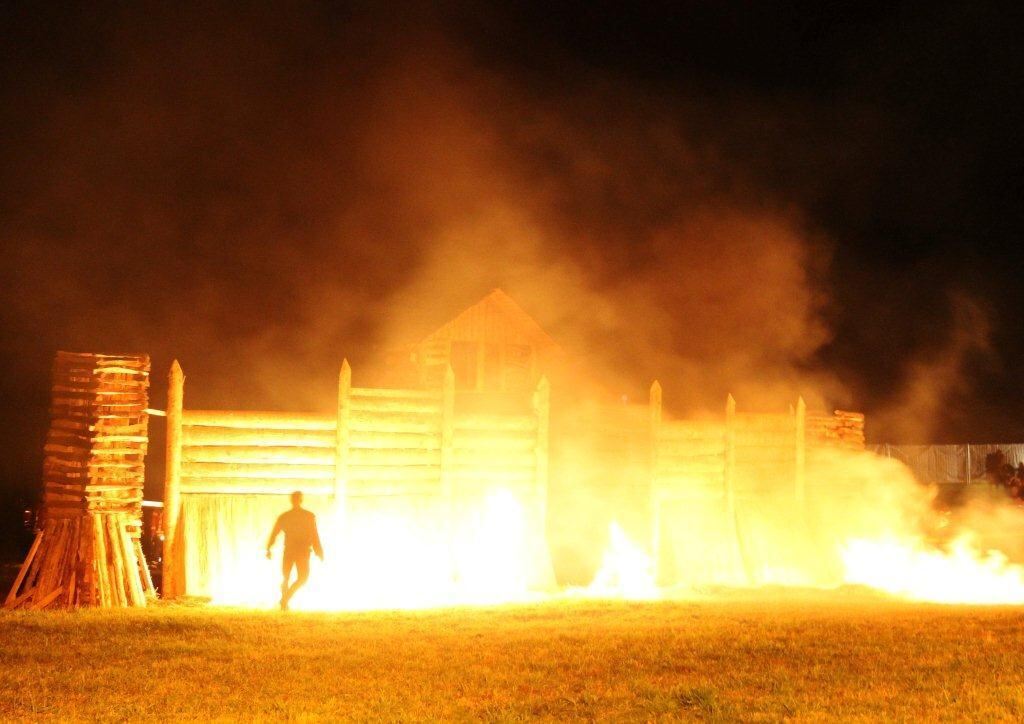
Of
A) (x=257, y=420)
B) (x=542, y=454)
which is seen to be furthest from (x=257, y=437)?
(x=542, y=454)

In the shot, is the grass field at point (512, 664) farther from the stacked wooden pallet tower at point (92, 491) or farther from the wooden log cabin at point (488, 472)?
the wooden log cabin at point (488, 472)

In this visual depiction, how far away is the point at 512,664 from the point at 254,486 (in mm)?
6193

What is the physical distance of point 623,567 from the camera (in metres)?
15.7

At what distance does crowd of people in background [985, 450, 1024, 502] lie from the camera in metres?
24.2

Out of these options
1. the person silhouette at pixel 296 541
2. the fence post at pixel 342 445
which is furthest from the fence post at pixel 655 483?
the person silhouette at pixel 296 541

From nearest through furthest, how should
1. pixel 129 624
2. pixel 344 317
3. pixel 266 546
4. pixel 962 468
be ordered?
1. pixel 129 624
2. pixel 266 546
3. pixel 344 317
4. pixel 962 468

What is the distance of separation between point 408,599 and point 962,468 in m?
31.1

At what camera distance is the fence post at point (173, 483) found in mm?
12945

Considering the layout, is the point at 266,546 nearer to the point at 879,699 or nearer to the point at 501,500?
the point at 501,500

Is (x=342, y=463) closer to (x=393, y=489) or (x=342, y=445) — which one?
(x=342, y=445)

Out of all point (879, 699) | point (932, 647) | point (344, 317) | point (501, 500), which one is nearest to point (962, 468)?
point (344, 317)

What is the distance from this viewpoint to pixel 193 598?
12.7 metres

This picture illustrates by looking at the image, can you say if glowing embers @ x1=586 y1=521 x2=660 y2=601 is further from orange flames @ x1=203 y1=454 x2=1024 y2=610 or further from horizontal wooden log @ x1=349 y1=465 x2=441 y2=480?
horizontal wooden log @ x1=349 y1=465 x2=441 y2=480

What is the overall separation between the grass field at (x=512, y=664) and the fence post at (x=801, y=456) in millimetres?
5178
